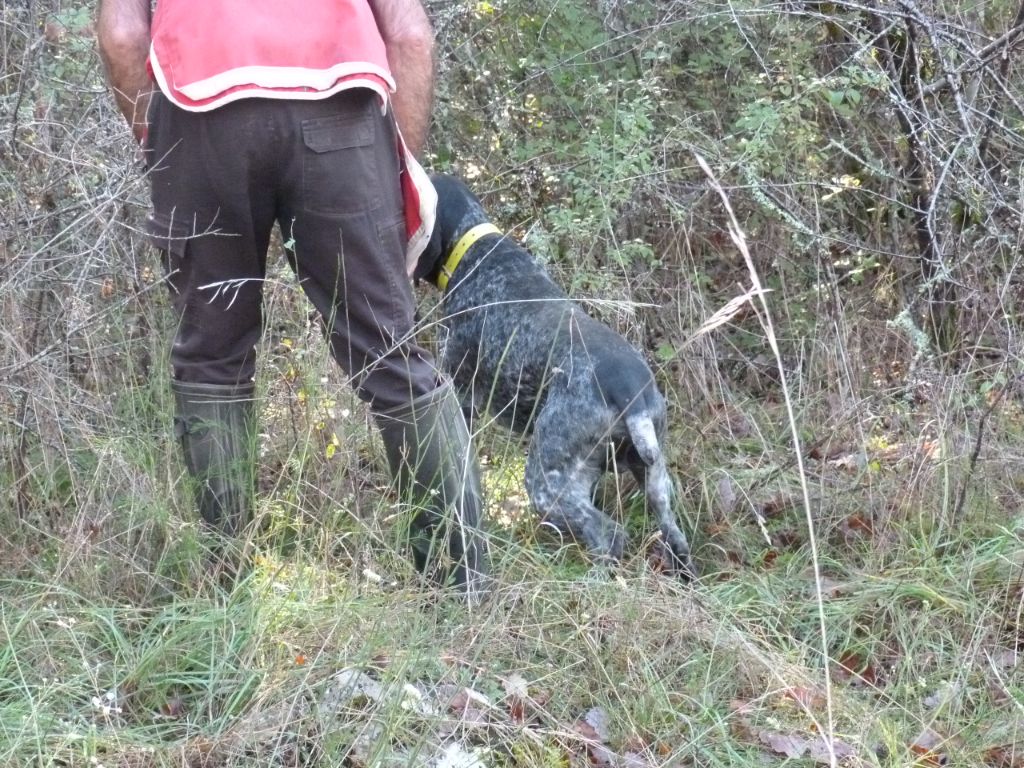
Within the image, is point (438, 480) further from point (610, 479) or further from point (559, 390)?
point (610, 479)

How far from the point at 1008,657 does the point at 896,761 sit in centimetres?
71

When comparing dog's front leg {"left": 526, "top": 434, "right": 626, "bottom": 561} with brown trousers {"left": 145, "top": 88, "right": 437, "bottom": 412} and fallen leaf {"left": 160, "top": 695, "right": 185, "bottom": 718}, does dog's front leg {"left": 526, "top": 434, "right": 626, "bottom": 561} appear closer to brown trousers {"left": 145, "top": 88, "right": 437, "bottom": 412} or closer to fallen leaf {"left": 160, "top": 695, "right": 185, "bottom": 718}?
brown trousers {"left": 145, "top": 88, "right": 437, "bottom": 412}

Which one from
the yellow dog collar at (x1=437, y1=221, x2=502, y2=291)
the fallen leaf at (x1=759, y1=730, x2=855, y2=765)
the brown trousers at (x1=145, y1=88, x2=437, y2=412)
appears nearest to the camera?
the fallen leaf at (x1=759, y1=730, x2=855, y2=765)

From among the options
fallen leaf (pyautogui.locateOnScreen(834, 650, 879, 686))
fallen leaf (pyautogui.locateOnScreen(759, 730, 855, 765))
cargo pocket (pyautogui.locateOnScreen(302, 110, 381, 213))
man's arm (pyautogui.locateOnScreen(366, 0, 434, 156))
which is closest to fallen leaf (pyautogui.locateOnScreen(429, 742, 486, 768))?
fallen leaf (pyautogui.locateOnScreen(759, 730, 855, 765))

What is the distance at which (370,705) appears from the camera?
9.12 feet

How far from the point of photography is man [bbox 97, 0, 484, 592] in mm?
3104

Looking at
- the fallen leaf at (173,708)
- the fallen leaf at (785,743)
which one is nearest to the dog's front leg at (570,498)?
the fallen leaf at (785,743)

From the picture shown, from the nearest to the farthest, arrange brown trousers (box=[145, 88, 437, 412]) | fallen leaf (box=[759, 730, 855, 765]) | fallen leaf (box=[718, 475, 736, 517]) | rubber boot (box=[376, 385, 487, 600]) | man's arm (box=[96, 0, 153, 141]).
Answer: fallen leaf (box=[759, 730, 855, 765])
brown trousers (box=[145, 88, 437, 412])
man's arm (box=[96, 0, 153, 141])
rubber boot (box=[376, 385, 487, 600])
fallen leaf (box=[718, 475, 736, 517])

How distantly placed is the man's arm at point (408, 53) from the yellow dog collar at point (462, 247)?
1150 millimetres

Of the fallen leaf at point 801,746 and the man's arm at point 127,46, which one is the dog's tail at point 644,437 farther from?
the man's arm at point 127,46

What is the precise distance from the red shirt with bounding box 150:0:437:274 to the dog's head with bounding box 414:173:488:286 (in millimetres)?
1556

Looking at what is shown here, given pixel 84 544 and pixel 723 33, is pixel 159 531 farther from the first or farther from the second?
pixel 723 33

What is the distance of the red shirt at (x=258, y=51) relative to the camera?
307cm

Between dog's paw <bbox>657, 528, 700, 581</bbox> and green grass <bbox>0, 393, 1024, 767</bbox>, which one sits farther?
dog's paw <bbox>657, 528, 700, 581</bbox>
